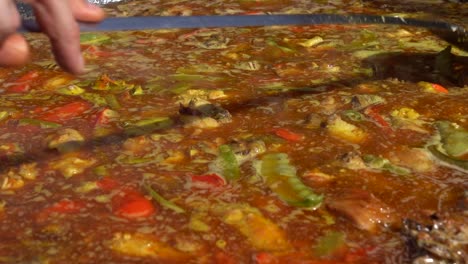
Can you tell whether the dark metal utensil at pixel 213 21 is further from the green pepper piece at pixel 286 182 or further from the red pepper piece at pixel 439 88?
the green pepper piece at pixel 286 182

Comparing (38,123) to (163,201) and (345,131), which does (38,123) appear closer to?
(163,201)

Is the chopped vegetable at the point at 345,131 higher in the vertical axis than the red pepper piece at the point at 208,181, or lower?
lower

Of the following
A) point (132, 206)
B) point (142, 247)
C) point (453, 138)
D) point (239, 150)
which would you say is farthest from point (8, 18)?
point (453, 138)

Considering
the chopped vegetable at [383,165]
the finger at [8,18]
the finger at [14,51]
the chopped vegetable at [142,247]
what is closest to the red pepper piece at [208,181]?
the chopped vegetable at [142,247]

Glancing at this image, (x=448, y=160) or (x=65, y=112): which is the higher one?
(x=65, y=112)

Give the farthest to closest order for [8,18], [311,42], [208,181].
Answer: [311,42], [208,181], [8,18]

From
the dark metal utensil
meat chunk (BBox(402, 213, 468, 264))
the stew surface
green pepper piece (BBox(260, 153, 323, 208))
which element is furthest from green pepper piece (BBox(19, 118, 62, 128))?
meat chunk (BBox(402, 213, 468, 264))
